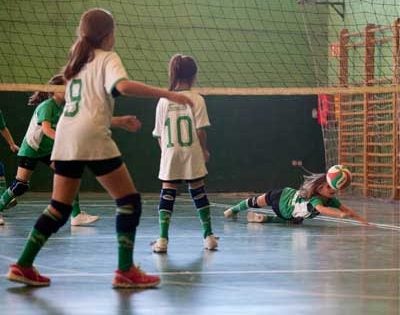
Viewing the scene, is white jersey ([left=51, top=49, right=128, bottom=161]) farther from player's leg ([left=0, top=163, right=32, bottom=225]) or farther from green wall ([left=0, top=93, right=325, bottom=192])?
green wall ([left=0, top=93, right=325, bottom=192])

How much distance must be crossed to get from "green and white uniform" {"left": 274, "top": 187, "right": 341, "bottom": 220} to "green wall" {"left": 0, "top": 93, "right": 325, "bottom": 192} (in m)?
7.18

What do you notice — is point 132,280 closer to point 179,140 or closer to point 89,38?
point 89,38

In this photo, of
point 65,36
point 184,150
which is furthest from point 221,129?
point 184,150

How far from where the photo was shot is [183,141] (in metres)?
6.35

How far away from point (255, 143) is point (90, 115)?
11.9 meters

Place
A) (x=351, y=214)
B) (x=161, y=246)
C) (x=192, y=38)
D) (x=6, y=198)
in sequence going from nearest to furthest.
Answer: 1. (x=161, y=246)
2. (x=351, y=214)
3. (x=6, y=198)
4. (x=192, y=38)

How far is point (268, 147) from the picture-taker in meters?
16.4

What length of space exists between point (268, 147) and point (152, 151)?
216cm

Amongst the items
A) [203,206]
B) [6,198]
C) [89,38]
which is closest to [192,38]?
[6,198]

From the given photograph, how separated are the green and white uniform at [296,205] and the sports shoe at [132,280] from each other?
4.06 m

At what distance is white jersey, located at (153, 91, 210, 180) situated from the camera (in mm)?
6324

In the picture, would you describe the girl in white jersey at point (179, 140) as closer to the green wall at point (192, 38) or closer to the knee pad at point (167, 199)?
the knee pad at point (167, 199)

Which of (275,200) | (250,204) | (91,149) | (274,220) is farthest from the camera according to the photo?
(250,204)

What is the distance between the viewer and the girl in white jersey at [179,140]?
20.6 feet
